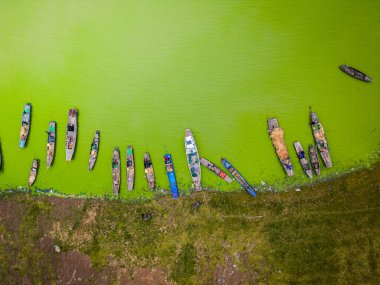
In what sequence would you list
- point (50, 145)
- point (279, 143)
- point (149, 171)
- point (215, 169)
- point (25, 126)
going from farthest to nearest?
point (25, 126) → point (50, 145) → point (149, 171) → point (215, 169) → point (279, 143)

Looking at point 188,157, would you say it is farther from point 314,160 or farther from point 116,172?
point 314,160

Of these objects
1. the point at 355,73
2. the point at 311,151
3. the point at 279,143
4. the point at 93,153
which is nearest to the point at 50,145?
the point at 93,153

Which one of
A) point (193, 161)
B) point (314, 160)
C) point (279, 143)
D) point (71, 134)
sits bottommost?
point (314, 160)

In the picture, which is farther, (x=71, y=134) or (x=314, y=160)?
(x=71, y=134)

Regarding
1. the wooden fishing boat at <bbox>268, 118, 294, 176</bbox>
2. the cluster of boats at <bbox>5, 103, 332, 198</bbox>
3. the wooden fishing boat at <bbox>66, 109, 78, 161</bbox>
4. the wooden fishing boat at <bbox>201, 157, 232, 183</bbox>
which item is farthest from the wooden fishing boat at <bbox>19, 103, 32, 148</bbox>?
the wooden fishing boat at <bbox>268, 118, 294, 176</bbox>

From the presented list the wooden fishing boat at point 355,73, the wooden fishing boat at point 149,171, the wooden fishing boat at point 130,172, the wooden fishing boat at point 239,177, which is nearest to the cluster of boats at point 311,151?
the wooden fishing boat at point 239,177

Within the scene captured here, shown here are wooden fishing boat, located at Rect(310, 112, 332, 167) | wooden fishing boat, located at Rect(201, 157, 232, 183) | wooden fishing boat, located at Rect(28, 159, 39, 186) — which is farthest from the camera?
wooden fishing boat, located at Rect(28, 159, 39, 186)

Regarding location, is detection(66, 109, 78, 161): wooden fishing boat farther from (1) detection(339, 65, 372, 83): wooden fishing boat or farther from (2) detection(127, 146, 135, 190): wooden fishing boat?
(1) detection(339, 65, 372, 83): wooden fishing boat
